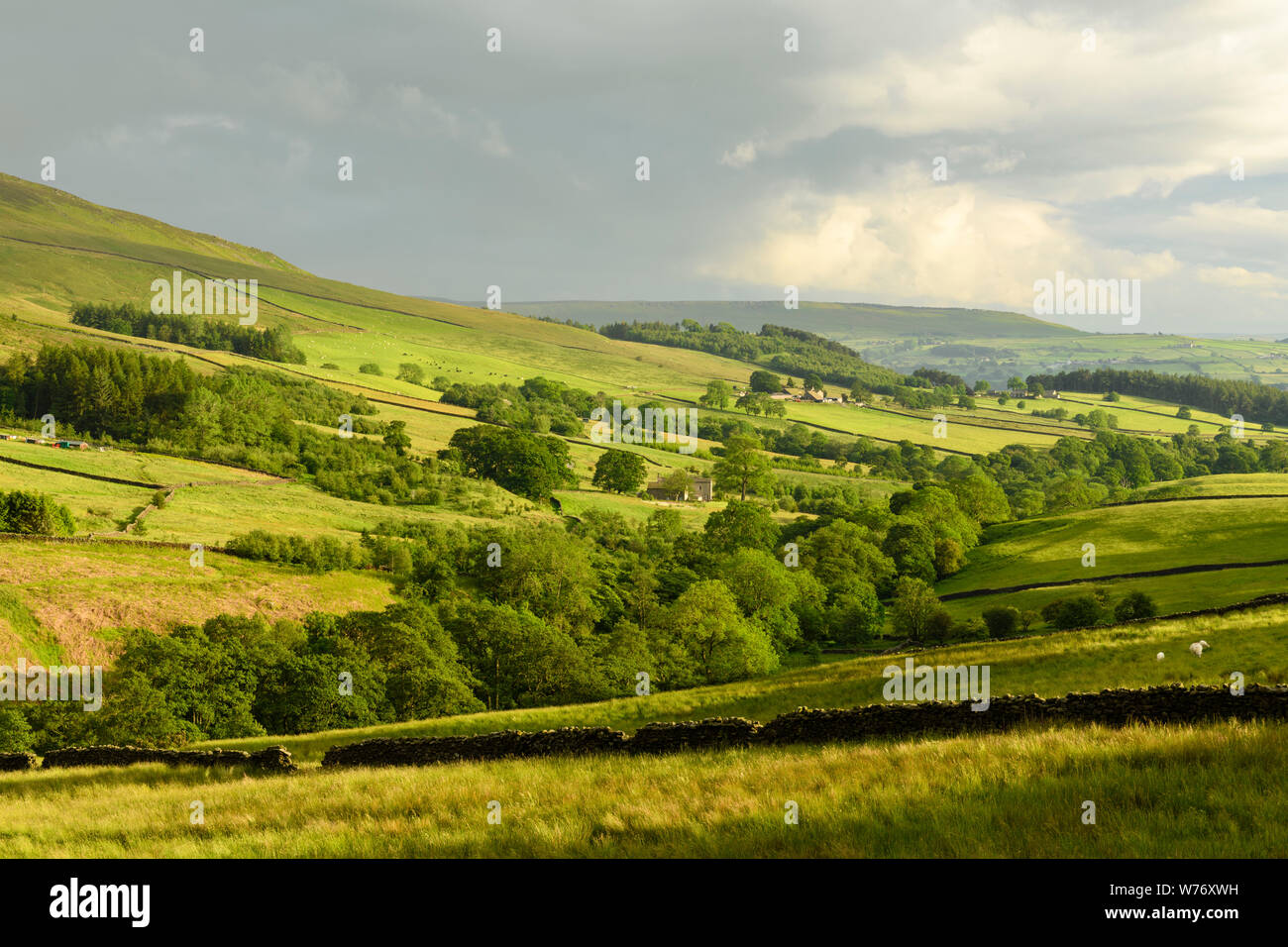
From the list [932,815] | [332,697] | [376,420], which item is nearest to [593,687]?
[332,697]

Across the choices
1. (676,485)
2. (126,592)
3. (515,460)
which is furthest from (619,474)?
(126,592)

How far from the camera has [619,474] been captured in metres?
131

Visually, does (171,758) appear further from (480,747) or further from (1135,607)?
(1135,607)

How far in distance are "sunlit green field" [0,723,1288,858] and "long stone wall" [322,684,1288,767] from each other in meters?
1.27

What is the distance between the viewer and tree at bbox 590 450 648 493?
130625mm

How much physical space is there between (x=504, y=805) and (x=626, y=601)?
197ft

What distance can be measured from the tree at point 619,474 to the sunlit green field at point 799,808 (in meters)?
113

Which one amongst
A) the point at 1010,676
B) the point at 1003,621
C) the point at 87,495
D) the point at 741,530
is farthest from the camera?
the point at 741,530

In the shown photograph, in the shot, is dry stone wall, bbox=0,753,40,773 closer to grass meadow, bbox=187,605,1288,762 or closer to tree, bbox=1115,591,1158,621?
grass meadow, bbox=187,605,1288,762

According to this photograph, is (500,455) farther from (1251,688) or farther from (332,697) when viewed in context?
(1251,688)

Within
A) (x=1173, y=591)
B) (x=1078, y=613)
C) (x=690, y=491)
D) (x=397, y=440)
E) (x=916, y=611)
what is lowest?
(x=916, y=611)

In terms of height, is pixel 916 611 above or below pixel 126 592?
below

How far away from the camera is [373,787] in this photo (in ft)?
55.8

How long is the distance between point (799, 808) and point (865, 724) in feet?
26.1
